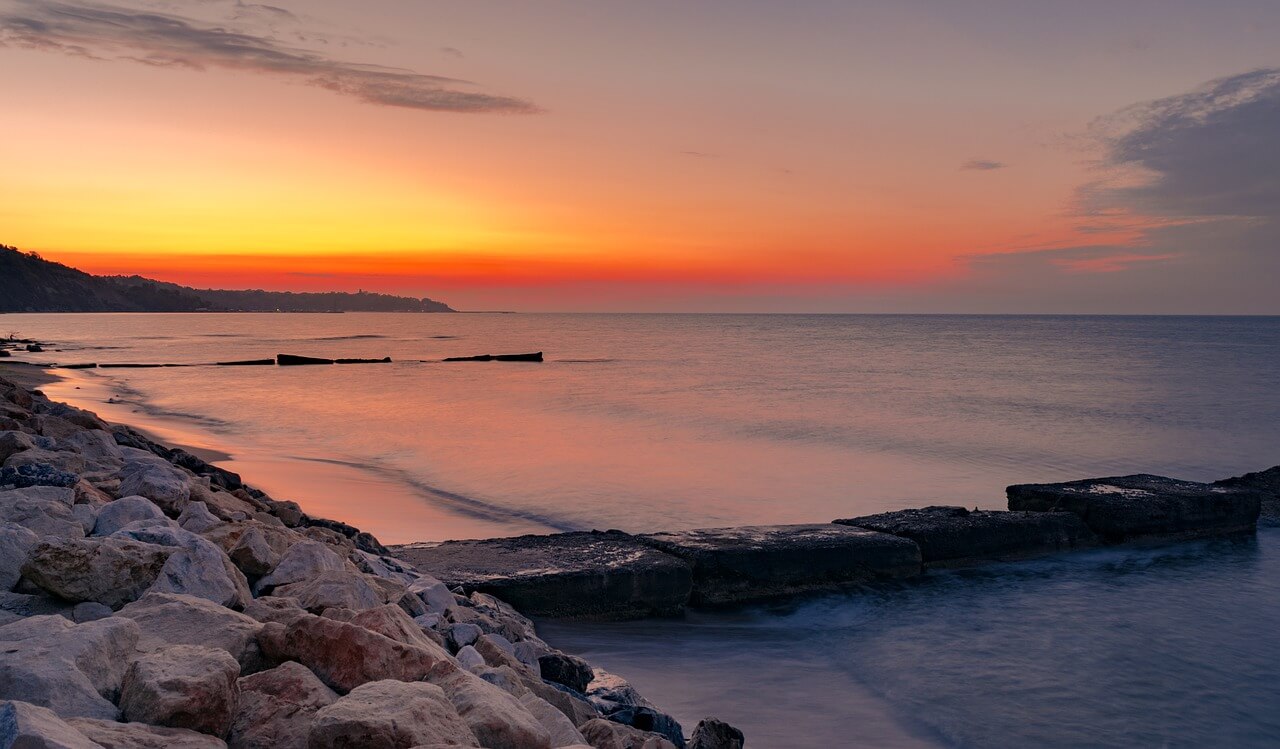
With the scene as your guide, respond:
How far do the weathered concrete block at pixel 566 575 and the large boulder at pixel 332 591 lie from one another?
1.61m

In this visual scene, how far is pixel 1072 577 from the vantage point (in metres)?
6.48

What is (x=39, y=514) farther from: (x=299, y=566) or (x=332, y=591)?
(x=332, y=591)

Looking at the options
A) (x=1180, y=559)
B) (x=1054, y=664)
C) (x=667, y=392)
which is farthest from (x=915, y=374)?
(x=1054, y=664)

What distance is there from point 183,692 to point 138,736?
0.14 m

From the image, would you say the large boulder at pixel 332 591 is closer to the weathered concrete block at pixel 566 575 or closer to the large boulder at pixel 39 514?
the large boulder at pixel 39 514

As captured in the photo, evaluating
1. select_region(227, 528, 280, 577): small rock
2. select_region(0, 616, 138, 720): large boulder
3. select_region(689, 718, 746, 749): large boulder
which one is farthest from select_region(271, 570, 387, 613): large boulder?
select_region(689, 718, 746, 749): large boulder

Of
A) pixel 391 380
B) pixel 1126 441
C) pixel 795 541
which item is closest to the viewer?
pixel 795 541

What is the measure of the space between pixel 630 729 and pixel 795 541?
3.07m

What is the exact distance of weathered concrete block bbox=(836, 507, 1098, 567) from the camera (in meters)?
6.46

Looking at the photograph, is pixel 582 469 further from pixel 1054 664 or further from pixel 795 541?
pixel 1054 664

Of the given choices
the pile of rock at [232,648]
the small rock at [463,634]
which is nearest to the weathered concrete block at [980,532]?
the pile of rock at [232,648]

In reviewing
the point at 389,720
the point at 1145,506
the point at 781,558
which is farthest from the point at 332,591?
the point at 1145,506

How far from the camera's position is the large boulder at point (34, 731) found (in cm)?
159

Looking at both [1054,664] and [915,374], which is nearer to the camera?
[1054,664]
